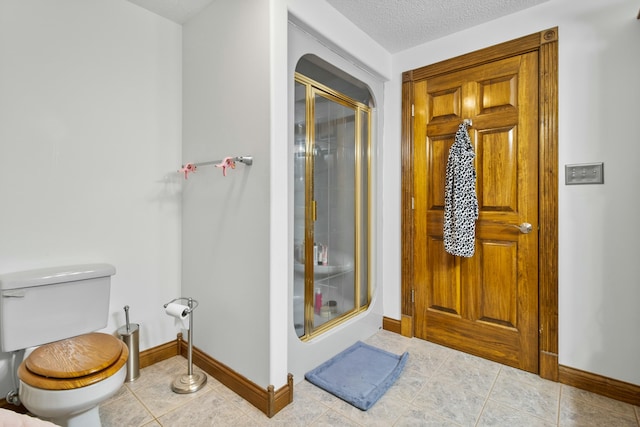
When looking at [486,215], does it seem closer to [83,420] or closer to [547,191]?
[547,191]

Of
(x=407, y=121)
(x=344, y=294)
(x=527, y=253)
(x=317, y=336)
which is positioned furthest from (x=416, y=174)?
(x=317, y=336)

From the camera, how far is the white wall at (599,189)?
1.74 meters

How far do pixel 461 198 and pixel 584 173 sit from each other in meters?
0.68

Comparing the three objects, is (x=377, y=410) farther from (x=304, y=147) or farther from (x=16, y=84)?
(x=16, y=84)

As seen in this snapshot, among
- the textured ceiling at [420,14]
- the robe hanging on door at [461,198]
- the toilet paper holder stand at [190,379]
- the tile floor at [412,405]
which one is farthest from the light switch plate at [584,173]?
the toilet paper holder stand at [190,379]

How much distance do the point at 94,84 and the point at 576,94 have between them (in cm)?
287

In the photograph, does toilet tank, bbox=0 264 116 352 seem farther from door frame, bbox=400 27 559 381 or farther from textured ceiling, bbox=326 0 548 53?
door frame, bbox=400 27 559 381

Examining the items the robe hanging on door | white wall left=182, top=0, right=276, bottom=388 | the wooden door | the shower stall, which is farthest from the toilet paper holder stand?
the robe hanging on door

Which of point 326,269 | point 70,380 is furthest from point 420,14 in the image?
point 70,380

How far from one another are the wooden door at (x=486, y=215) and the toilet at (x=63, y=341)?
2.09 metres

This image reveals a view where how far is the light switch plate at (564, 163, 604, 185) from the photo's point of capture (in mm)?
1812

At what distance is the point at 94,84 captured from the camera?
1865 mm

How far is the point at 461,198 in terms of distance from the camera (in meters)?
2.16

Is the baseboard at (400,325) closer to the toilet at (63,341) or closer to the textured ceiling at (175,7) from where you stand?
the toilet at (63,341)
